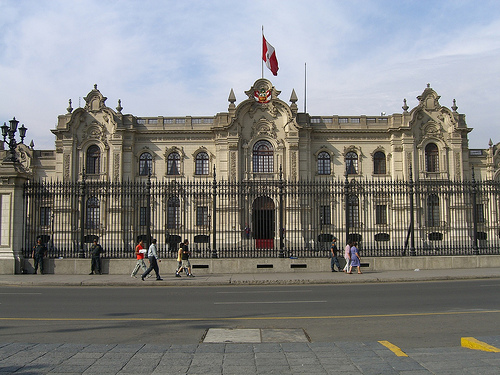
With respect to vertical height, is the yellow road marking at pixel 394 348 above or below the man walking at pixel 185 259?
below

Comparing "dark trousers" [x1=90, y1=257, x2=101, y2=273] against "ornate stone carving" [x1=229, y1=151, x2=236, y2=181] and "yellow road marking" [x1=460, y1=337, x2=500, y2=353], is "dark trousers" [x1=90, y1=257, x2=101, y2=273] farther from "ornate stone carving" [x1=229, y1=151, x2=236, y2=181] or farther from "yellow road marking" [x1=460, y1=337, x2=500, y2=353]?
"ornate stone carving" [x1=229, y1=151, x2=236, y2=181]

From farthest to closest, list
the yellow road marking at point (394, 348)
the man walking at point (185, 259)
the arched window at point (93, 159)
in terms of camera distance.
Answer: the arched window at point (93, 159)
the man walking at point (185, 259)
the yellow road marking at point (394, 348)

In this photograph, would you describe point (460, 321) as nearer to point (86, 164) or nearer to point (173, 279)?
point (173, 279)

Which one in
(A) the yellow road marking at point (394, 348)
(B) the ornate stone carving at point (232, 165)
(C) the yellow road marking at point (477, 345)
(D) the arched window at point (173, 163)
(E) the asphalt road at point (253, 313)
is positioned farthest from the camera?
(D) the arched window at point (173, 163)

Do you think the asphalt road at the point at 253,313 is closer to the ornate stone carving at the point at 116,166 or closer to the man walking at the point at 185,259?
the man walking at the point at 185,259

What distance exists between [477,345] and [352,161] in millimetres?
37622

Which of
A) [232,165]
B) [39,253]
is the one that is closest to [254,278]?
[39,253]

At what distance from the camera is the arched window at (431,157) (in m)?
43.8

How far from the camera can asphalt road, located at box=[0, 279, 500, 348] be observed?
840 centimetres

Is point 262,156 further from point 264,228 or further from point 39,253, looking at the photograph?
point 39,253

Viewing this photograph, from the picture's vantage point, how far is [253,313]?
1077 cm

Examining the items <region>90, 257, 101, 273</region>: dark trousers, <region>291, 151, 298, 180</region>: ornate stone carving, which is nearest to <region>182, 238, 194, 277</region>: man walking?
<region>90, 257, 101, 273</region>: dark trousers

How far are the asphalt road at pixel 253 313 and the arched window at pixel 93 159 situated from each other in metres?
28.4

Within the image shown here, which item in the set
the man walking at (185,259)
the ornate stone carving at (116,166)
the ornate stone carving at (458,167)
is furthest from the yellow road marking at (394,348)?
the ornate stone carving at (458,167)
